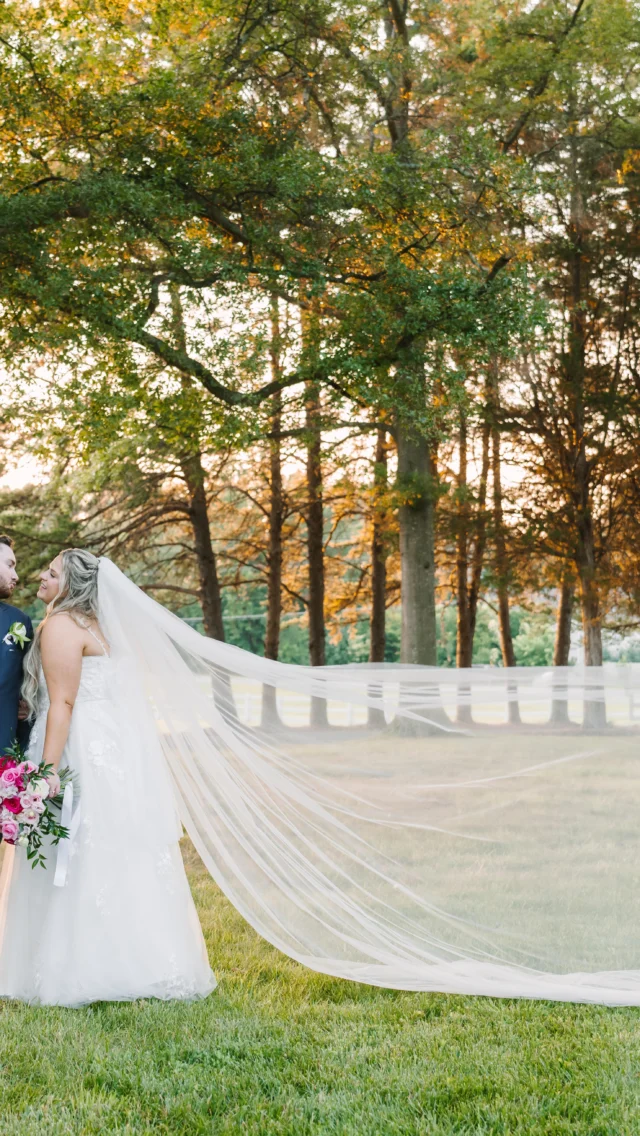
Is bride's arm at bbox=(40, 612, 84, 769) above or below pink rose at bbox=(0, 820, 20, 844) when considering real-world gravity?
above

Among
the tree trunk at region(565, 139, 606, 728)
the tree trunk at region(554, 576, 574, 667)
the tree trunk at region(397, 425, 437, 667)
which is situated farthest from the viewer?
the tree trunk at region(554, 576, 574, 667)

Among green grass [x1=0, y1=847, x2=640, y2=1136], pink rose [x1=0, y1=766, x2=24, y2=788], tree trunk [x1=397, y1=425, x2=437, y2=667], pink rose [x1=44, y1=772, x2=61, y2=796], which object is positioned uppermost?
tree trunk [x1=397, y1=425, x2=437, y2=667]

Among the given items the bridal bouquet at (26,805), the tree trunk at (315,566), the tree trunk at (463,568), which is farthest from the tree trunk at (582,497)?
the bridal bouquet at (26,805)

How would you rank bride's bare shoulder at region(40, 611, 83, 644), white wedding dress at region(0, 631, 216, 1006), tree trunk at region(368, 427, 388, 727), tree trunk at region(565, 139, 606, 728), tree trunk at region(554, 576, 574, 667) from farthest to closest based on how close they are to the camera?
tree trunk at region(554, 576, 574, 667)
tree trunk at region(368, 427, 388, 727)
tree trunk at region(565, 139, 606, 728)
bride's bare shoulder at region(40, 611, 83, 644)
white wedding dress at region(0, 631, 216, 1006)

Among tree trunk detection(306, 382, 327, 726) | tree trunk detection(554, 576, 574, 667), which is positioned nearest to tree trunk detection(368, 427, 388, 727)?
tree trunk detection(306, 382, 327, 726)

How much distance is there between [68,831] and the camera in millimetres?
4852

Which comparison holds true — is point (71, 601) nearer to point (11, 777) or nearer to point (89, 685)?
point (89, 685)

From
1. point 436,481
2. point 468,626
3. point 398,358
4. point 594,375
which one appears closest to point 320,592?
point 468,626

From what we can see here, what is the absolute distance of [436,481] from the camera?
54.2 ft

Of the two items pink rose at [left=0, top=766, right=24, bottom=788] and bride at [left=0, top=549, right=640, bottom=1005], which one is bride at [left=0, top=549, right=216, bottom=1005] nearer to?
bride at [left=0, top=549, right=640, bottom=1005]

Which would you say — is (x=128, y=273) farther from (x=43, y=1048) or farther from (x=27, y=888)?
(x=43, y=1048)

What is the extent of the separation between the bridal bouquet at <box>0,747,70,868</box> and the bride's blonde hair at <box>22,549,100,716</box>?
456 mm

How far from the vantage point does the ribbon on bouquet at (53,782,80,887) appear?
479 centimetres

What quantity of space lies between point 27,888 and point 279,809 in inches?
53.5
